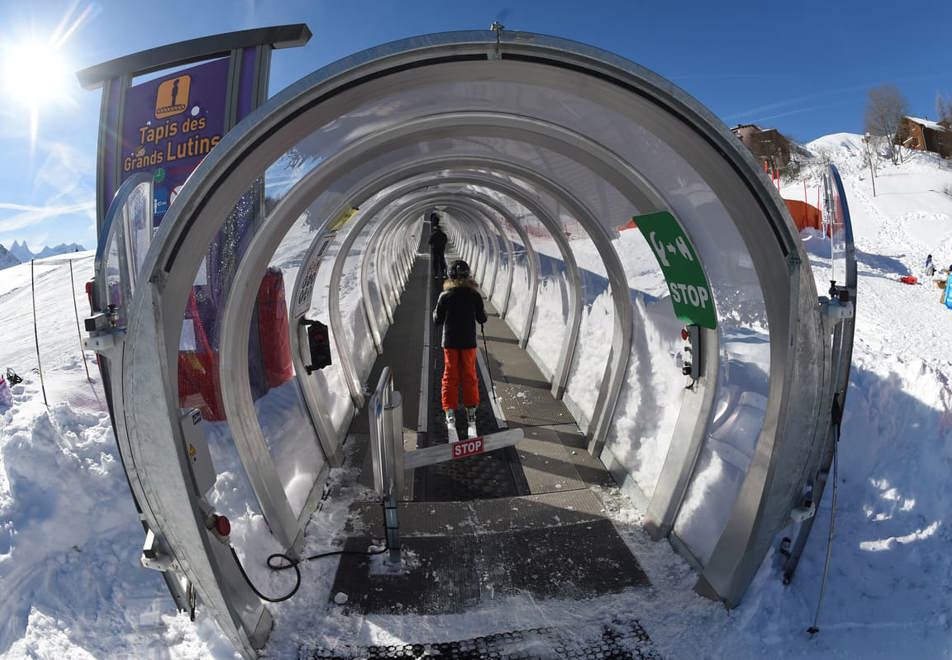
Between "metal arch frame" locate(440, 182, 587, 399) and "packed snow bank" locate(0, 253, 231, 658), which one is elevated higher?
"metal arch frame" locate(440, 182, 587, 399)

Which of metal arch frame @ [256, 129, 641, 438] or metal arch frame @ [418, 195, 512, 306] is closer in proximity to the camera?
metal arch frame @ [256, 129, 641, 438]

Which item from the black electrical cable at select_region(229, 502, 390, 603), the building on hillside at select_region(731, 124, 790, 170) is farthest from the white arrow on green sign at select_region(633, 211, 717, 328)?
the building on hillside at select_region(731, 124, 790, 170)

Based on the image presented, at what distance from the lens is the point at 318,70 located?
7.94 feet

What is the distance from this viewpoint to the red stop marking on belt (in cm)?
437

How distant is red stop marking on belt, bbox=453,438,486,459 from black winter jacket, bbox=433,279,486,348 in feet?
6.30

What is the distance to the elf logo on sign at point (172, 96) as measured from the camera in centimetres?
657

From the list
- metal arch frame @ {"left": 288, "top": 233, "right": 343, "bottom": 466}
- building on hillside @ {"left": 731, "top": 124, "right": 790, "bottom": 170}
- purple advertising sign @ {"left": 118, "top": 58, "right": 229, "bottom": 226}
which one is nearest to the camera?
metal arch frame @ {"left": 288, "top": 233, "right": 343, "bottom": 466}

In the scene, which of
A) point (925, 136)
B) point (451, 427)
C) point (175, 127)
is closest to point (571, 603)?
point (451, 427)

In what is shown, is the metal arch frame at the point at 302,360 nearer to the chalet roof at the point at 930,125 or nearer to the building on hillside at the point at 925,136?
the building on hillside at the point at 925,136

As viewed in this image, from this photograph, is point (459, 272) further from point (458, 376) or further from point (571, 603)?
point (571, 603)

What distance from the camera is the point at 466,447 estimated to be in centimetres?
441

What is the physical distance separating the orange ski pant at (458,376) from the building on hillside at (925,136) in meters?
70.1

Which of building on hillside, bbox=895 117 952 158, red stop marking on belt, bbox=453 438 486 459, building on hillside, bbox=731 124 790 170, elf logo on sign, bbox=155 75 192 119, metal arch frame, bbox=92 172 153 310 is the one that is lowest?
red stop marking on belt, bbox=453 438 486 459

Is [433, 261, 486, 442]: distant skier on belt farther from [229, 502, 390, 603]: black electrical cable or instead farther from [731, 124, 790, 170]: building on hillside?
[731, 124, 790, 170]: building on hillside
